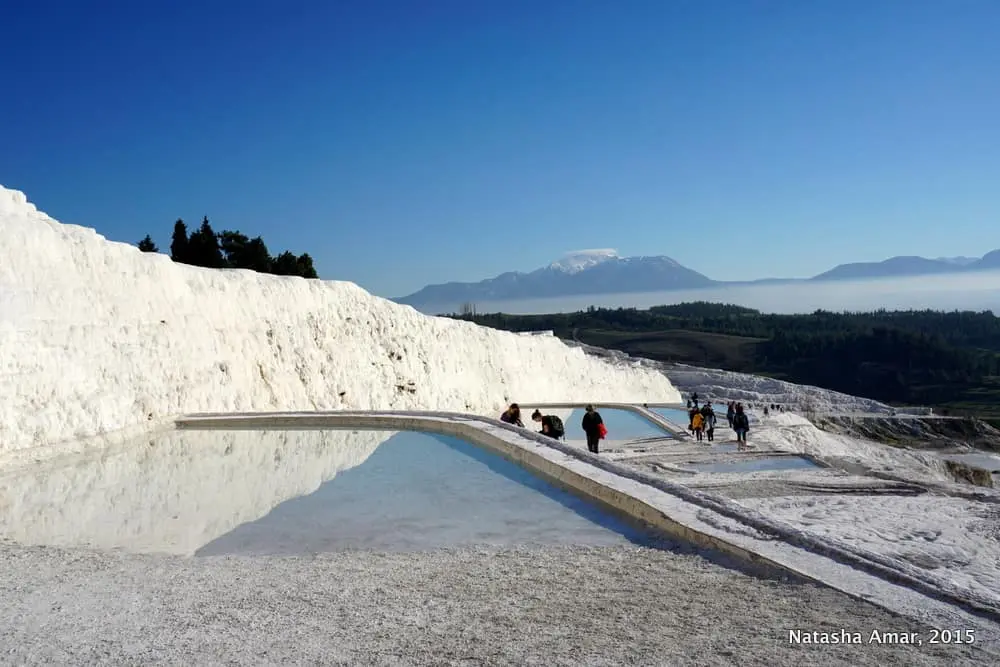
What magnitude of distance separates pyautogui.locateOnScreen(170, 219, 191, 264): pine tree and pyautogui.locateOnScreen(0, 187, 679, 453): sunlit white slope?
635 inches

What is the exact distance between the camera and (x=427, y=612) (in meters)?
4.91

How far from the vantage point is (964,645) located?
4266mm

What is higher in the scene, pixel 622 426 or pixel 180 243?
pixel 180 243

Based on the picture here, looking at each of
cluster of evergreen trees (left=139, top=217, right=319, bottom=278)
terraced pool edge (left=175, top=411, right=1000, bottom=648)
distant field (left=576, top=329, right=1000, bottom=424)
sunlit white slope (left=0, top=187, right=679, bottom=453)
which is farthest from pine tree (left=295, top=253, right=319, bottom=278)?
distant field (left=576, top=329, right=1000, bottom=424)

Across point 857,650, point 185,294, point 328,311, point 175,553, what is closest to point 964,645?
point 857,650

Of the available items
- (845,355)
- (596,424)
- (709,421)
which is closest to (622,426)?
(709,421)

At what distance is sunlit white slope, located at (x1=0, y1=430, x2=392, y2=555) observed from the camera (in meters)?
7.27

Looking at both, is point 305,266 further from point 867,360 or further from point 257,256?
point 867,360

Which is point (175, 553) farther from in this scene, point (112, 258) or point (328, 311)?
point (328, 311)

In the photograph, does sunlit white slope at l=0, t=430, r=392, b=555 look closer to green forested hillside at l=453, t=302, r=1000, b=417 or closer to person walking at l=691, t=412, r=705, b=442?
person walking at l=691, t=412, r=705, b=442

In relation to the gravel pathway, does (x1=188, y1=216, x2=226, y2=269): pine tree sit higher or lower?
higher

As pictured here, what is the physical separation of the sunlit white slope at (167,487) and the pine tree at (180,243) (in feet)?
94.6

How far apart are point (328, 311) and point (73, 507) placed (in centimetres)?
1697

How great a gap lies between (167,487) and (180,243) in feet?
112
